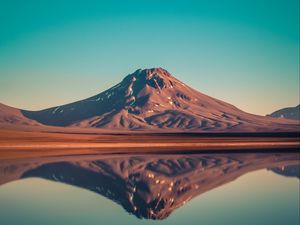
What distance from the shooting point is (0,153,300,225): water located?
17.4 metres

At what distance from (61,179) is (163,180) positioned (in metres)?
7.46

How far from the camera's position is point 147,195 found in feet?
77.9

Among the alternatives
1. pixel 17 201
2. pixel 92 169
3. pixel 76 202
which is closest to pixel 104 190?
pixel 76 202

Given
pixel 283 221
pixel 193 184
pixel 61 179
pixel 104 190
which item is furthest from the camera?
pixel 61 179

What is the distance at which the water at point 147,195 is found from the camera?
57.1ft

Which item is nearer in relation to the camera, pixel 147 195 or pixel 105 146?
pixel 147 195

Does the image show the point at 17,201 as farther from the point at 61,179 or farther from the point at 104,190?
the point at 61,179

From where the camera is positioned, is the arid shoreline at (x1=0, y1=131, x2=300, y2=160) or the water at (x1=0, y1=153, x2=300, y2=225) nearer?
the water at (x1=0, y1=153, x2=300, y2=225)

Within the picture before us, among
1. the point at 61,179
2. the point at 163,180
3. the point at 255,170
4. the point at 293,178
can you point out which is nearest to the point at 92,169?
the point at 61,179

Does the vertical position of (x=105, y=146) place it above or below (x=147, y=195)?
below

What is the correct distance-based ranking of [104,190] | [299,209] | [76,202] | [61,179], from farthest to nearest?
[61,179] < [104,190] < [76,202] < [299,209]

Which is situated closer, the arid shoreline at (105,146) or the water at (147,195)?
the water at (147,195)

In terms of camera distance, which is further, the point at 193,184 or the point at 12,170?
the point at 12,170

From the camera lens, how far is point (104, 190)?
24.7 m
